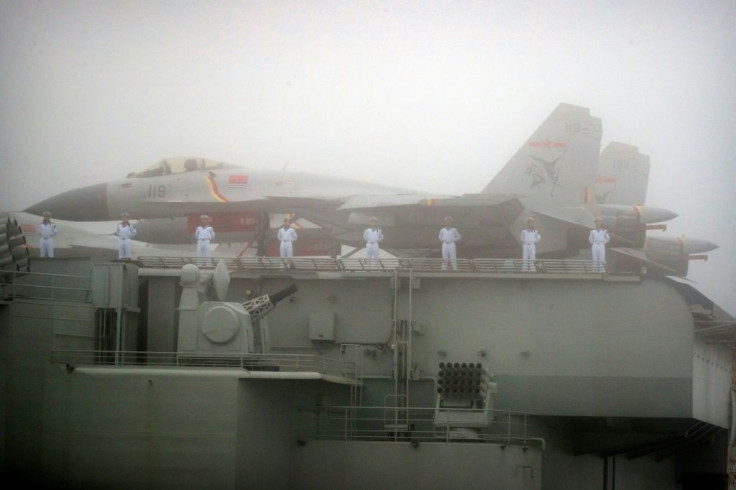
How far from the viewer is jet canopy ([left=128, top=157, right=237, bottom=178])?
43094mm

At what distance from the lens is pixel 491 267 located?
1139 inches

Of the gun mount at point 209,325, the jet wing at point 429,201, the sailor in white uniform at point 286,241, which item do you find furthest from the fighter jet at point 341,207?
the gun mount at point 209,325

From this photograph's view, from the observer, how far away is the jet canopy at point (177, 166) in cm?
4309

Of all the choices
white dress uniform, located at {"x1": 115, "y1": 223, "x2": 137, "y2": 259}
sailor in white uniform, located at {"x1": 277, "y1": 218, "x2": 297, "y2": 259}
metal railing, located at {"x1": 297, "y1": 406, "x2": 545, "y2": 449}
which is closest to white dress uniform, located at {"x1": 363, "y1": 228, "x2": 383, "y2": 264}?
sailor in white uniform, located at {"x1": 277, "y1": 218, "x2": 297, "y2": 259}

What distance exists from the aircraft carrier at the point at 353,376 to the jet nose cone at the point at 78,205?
49.7 ft

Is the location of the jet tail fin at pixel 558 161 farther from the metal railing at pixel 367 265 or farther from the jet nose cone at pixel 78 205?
the metal railing at pixel 367 265

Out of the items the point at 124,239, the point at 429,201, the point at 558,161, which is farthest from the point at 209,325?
the point at 558,161

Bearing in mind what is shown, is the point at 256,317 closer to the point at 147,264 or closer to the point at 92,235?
the point at 147,264

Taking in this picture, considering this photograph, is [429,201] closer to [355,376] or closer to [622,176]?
[355,376]

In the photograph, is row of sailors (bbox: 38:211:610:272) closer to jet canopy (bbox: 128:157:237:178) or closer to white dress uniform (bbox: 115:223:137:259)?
white dress uniform (bbox: 115:223:137:259)

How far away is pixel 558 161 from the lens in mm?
46281

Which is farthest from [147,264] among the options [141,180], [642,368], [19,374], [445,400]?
[141,180]

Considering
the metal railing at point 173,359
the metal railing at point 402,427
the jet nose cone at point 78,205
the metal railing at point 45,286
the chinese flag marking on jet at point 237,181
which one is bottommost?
the metal railing at point 402,427

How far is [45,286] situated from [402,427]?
8.12 m
